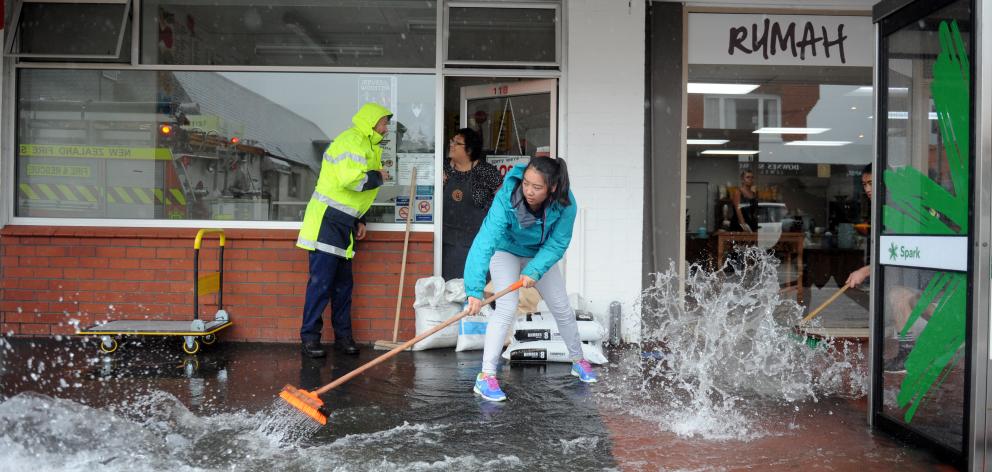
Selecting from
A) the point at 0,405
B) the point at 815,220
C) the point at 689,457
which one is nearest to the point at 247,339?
the point at 0,405

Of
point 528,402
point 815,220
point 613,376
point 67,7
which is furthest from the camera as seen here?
point 815,220

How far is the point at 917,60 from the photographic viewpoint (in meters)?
4.29

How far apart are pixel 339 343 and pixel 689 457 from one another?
3681 millimetres

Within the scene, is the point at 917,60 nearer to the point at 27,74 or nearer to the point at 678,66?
the point at 678,66

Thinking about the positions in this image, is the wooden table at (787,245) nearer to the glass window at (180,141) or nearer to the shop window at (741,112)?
the shop window at (741,112)

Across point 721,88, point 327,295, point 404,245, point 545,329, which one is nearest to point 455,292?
point 404,245

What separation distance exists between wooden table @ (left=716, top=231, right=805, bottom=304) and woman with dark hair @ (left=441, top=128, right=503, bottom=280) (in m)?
2.48

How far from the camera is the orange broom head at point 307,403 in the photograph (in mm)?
4098

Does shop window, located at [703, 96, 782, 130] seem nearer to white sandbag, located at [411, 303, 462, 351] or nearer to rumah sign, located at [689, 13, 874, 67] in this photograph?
rumah sign, located at [689, 13, 874, 67]

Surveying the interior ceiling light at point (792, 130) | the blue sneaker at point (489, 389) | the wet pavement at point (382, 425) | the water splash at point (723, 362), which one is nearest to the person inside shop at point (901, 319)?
the wet pavement at point (382, 425)

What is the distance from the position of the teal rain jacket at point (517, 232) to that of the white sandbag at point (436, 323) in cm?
Result: 174

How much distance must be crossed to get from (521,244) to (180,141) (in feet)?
12.9

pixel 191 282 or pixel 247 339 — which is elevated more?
pixel 191 282

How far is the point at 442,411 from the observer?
15.9 feet
